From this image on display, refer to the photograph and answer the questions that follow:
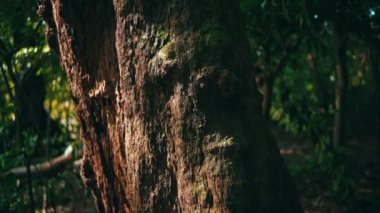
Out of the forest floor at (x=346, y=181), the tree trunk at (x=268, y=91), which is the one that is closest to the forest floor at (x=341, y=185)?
the forest floor at (x=346, y=181)

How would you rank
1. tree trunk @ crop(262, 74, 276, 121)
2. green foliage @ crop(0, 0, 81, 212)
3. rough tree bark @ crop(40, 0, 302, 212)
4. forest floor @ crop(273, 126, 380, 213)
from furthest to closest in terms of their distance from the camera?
1. tree trunk @ crop(262, 74, 276, 121)
2. forest floor @ crop(273, 126, 380, 213)
3. green foliage @ crop(0, 0, 81, 212)
4. rough tree bark @ crop(40, 0, 302, 212)

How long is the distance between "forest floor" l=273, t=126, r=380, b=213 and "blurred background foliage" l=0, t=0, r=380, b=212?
1cm

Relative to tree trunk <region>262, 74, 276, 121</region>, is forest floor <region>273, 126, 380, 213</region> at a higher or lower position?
lower

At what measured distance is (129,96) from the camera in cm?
313

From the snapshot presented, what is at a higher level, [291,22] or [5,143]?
[291,22]

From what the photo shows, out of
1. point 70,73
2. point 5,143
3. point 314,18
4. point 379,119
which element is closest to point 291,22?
point 314,18

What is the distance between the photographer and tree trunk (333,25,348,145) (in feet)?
17.5

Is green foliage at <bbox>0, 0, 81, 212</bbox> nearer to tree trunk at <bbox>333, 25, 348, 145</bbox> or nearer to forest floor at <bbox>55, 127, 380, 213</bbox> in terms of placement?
forest floor at <bbox>55, 127, 380, 213</bbox>

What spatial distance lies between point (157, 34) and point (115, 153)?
0.77m

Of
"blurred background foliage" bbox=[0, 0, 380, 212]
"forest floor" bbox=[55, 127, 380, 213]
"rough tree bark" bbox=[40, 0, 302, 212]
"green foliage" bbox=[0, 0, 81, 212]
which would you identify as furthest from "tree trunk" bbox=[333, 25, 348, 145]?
"green foliage" bbox=[0, 0, 81, 212]

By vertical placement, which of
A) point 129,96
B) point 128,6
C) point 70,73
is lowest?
point 129,96

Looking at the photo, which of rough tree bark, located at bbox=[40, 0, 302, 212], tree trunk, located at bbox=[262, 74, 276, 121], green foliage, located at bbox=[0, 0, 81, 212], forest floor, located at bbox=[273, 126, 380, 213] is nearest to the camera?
rough tree bark, located at bbox=[40, 0, 302, 212]

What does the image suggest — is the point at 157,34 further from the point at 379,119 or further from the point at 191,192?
the point at 379,119

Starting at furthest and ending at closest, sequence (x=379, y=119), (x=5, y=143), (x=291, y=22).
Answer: (x=379, y=119) < (x=5, y=143) < (x=291, y=22)
